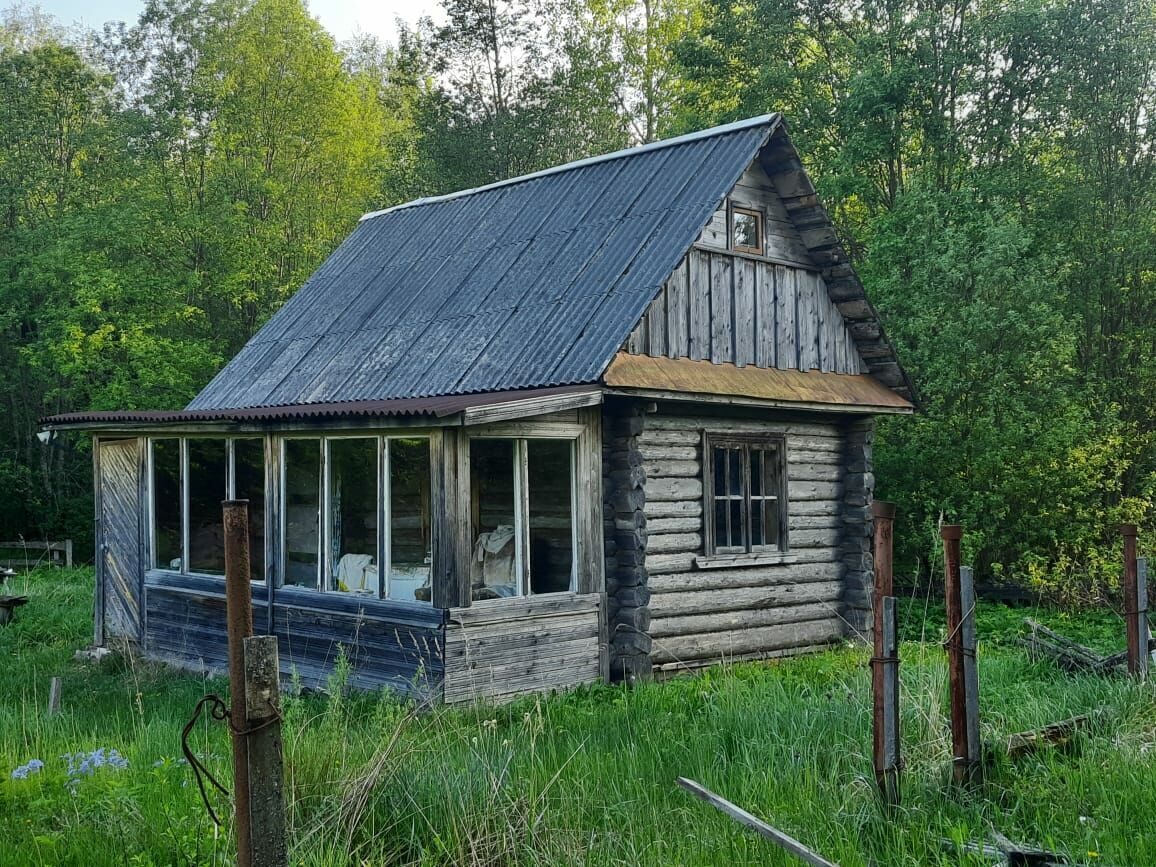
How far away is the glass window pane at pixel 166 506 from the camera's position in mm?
14383

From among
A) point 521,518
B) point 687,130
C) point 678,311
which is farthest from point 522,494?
point 687,130

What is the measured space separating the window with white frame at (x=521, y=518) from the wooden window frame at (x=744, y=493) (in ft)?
4.91

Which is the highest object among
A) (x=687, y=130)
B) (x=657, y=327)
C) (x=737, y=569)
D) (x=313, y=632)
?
(x=687, y=130)

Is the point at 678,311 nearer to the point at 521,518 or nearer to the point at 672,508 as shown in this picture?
the point at 672,508

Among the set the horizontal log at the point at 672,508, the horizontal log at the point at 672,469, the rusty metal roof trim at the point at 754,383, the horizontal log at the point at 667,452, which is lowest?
the horizontal log at the point at 672,508

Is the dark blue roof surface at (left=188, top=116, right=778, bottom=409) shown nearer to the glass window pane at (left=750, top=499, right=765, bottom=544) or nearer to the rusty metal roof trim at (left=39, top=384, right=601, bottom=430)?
the rusty metal roof trim at (left=39, top=384, right=601, bottom=430)

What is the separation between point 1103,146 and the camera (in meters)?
21.2

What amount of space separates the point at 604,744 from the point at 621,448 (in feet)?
15.2

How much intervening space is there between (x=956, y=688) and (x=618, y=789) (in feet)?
6.21

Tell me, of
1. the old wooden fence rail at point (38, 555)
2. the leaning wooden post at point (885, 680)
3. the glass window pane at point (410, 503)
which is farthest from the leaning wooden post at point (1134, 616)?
the old wooden fence rail at point (38, 555)

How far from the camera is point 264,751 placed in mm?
4137

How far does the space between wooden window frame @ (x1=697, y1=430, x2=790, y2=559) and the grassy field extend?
421cm

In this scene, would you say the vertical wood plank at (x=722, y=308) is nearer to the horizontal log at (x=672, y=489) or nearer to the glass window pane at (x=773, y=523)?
the horizontal log at (x=672, y=489)

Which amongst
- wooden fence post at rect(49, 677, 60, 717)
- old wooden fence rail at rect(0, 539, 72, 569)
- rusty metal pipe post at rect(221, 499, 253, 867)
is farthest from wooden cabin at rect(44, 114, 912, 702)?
old wooden fence rail at rect(0, 539, 72, 569)
